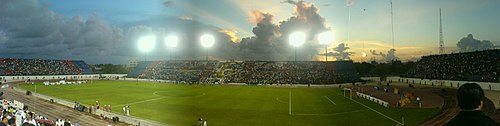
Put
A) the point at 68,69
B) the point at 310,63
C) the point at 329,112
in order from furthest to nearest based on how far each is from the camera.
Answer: the point at 68,69 → the point at 310,63 → the point at 329,112

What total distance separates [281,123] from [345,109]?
17.4ft

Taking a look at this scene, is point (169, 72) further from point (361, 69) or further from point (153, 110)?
point (361, 69)

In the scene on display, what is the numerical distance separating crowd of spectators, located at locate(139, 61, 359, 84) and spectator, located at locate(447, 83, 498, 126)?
32.6m

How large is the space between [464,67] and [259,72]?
21136 mm

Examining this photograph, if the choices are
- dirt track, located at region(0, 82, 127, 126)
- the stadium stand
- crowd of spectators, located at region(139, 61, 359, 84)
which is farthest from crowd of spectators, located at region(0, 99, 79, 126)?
the stadium stand

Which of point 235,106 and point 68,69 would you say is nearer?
point 235,106

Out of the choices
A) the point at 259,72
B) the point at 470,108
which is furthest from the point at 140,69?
the point at 470,108

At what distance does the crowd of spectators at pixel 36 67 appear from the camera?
4028cm

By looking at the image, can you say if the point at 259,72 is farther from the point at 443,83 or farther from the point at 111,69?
the point at 111,69

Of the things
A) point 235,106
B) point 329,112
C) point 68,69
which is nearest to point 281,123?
point 329,112

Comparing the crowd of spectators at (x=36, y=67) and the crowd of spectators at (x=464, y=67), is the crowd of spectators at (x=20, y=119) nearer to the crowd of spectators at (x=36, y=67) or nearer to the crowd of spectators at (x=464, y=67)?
the crowd of spectators at (x=464, y=67)

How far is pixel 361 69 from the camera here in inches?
2222

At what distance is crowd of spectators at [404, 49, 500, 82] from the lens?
26.0 metres

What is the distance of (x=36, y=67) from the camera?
142ft
